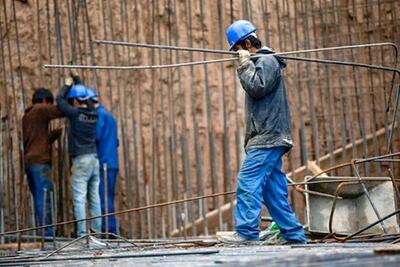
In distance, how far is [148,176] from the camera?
52.3 feet

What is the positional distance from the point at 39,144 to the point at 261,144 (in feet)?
17.0

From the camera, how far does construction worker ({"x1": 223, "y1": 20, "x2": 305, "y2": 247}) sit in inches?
428

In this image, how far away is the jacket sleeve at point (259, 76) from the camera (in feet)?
35.6

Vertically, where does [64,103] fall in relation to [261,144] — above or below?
above

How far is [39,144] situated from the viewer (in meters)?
15.6

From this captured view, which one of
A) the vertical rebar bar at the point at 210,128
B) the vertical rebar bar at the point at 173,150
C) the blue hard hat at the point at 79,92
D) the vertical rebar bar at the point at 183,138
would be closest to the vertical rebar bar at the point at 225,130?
the vertical rebar bar at the point at 210,128

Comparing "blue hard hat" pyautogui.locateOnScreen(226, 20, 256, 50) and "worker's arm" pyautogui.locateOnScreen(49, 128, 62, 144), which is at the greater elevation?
"blue hard hat" pyautogui.locateOnScreen(226, 20, 256, 50)

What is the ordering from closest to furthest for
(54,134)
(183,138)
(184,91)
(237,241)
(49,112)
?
(237,241)
(183,138)
(49,112)
(54,134)
(184,91)

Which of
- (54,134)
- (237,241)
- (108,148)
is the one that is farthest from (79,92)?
(237,241)

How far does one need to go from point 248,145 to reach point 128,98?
16.8 feet

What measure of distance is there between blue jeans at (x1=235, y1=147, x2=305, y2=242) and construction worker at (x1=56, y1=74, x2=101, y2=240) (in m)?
4.35

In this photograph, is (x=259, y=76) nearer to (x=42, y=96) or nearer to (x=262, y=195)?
(x=262, y=195)

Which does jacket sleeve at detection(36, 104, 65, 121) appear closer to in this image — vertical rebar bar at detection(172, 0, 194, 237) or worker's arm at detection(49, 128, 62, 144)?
worker's arm at detection(49, 128, 62, 144)

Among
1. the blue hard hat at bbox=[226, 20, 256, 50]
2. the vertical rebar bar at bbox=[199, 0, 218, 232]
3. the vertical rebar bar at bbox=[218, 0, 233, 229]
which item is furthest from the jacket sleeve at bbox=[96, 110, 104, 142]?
the blue hard hat at bbox=[226, 20, 256, 50]
